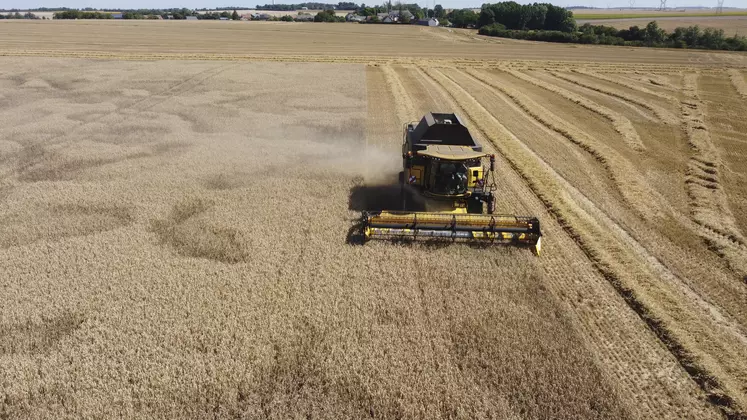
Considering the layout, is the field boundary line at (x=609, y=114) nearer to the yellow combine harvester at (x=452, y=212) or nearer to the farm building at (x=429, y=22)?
the yellow combine harvester at (x=452, y=212)

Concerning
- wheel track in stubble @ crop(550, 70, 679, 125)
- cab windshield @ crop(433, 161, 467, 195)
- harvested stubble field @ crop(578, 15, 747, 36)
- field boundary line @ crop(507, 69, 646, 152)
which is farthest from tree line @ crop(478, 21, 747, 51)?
cab windshield @ crop(433, 161, 467, 195)

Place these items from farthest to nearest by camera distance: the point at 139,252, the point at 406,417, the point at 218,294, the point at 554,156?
the point at 554,156
the point at 139,252
the point at 218,294
the point at 406,417

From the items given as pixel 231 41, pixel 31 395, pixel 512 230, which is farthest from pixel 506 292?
pixel 231 41

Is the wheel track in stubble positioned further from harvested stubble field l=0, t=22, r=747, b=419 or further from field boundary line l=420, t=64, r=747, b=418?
field boundary line l=420, t=64, r=747, b=418

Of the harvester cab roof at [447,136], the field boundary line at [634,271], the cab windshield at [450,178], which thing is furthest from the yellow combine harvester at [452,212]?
the field boundary line at [634,271]

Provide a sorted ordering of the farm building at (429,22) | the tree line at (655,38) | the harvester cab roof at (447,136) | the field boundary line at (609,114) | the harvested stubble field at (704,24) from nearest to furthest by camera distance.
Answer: the harvester cab roof at (447,136), the field boundary line at (609,114), the tree line at (655,38), the harvested stubble field at (704,24), the farm building at (429,22)

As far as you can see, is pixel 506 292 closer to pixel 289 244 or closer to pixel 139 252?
pixel 289 244

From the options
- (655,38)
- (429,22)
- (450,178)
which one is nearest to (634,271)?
(450,178)
